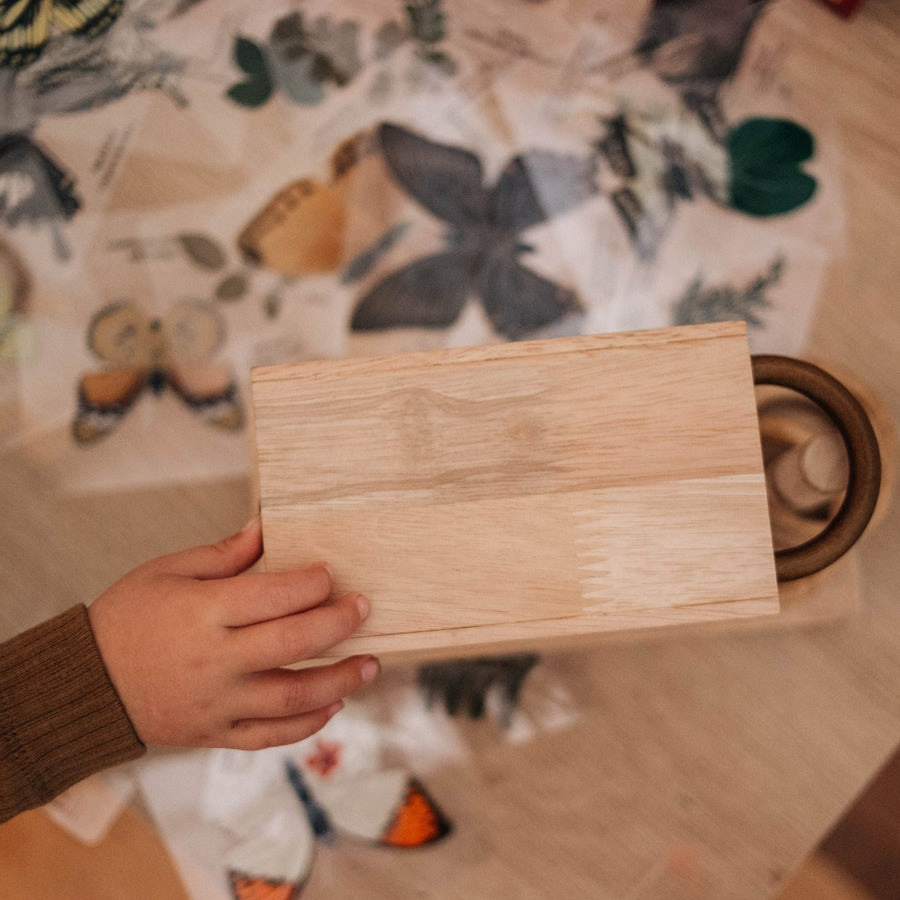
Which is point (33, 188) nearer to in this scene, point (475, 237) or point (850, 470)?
point (475, 237)

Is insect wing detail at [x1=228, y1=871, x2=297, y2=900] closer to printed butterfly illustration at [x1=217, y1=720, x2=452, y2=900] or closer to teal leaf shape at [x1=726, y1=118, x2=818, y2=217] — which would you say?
→ printed butterfly illustration at [x1=217, y1=720, x2=452, y2=900]

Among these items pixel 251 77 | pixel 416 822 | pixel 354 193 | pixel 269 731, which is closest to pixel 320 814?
pixel 416 822

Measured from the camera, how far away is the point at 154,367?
2.04ft

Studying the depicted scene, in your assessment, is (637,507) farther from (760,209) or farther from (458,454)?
(760,209)

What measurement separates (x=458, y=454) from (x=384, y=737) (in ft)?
1.05

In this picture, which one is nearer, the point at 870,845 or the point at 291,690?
the point at 291,690

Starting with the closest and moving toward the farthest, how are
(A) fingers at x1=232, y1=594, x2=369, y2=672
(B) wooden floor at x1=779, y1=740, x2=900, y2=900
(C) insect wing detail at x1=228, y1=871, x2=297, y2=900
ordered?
1. (A) fingers at x1=232, y1=594, x2=369, y2=672
2. (C) insect wing detail at x1=228, y1=871, x2=297, y2=900
3. (B) wooden floor at x1=779, y1=740, x2=900, y2=900

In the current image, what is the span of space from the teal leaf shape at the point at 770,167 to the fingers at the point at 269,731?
1.72 feet

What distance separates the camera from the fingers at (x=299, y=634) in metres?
0.35

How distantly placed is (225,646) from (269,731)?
8 cm

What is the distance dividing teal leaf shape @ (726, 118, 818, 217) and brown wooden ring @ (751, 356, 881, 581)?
29 cm

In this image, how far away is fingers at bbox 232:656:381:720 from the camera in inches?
15.9

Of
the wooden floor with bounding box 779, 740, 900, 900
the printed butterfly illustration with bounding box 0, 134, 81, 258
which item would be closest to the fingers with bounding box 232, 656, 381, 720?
the printed butterfly illustration with bounding box 0, 134, 81, 258

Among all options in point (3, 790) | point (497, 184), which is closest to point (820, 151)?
point (497, 184)
